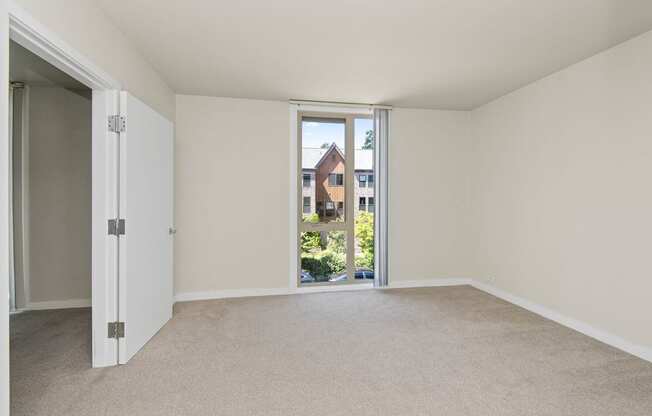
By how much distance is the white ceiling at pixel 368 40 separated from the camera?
2268 mm

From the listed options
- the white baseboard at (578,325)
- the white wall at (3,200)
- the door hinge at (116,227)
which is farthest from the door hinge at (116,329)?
the white baseboard at (578,325)

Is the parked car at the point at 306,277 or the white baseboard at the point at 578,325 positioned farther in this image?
the parked car at the point at 306,277

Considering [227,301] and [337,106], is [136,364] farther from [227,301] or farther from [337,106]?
[337,106]

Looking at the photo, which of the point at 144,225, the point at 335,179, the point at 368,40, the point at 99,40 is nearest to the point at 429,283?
the point at 335,179

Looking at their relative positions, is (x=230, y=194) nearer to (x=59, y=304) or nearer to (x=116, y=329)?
(x=116, y=329)

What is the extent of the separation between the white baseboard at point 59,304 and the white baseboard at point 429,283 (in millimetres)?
3662

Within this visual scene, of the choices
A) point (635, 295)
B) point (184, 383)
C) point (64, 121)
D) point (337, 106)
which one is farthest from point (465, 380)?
A: point (64, 121)

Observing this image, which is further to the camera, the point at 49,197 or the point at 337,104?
the point at 337,104

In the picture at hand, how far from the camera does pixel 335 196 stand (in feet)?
15.1

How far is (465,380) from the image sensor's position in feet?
7.43

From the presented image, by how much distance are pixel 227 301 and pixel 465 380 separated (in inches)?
108

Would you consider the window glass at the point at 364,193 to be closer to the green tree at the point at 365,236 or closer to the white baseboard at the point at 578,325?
the green tree at the point at 365,236

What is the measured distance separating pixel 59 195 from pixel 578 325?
216 inches

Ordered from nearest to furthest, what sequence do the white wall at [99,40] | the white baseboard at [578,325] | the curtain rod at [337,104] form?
the white wall at [99,40], the white baseboard at [578,325], the curtain rod at [337,104]
